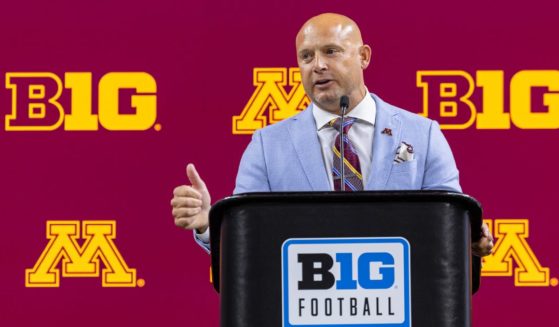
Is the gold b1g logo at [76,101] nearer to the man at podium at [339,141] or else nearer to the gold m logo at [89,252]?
the gold m logo at [89,252]

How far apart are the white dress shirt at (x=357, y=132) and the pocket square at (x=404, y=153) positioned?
0.20 feet

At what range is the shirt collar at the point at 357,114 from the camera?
2.29 metres

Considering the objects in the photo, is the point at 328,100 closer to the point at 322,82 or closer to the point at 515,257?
the point at 322,82

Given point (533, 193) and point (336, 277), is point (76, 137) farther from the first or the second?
point (336, 277)

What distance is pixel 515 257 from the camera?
3.00 m

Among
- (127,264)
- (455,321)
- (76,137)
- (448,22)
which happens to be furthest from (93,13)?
(455,321)

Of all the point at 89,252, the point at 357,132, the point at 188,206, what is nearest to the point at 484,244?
the point at 188,206

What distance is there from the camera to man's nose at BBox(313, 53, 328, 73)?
88.3 inches

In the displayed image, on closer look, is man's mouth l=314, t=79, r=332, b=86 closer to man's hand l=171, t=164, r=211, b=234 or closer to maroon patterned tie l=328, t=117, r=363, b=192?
maroon patterned tie l=328, t=117, r=363, b=192

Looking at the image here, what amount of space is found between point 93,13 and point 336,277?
6.23 ft

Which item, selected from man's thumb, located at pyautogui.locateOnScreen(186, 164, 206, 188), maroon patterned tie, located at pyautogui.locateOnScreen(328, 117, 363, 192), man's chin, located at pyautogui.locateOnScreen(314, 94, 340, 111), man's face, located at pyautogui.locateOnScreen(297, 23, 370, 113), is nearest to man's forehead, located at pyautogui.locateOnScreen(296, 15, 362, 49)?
man's face, located at pyautogui.locateOnScreen(297, 23, 370, 113)

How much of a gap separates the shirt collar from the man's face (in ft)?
0.04

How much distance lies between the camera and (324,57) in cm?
227

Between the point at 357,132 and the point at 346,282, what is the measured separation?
2.96ft
